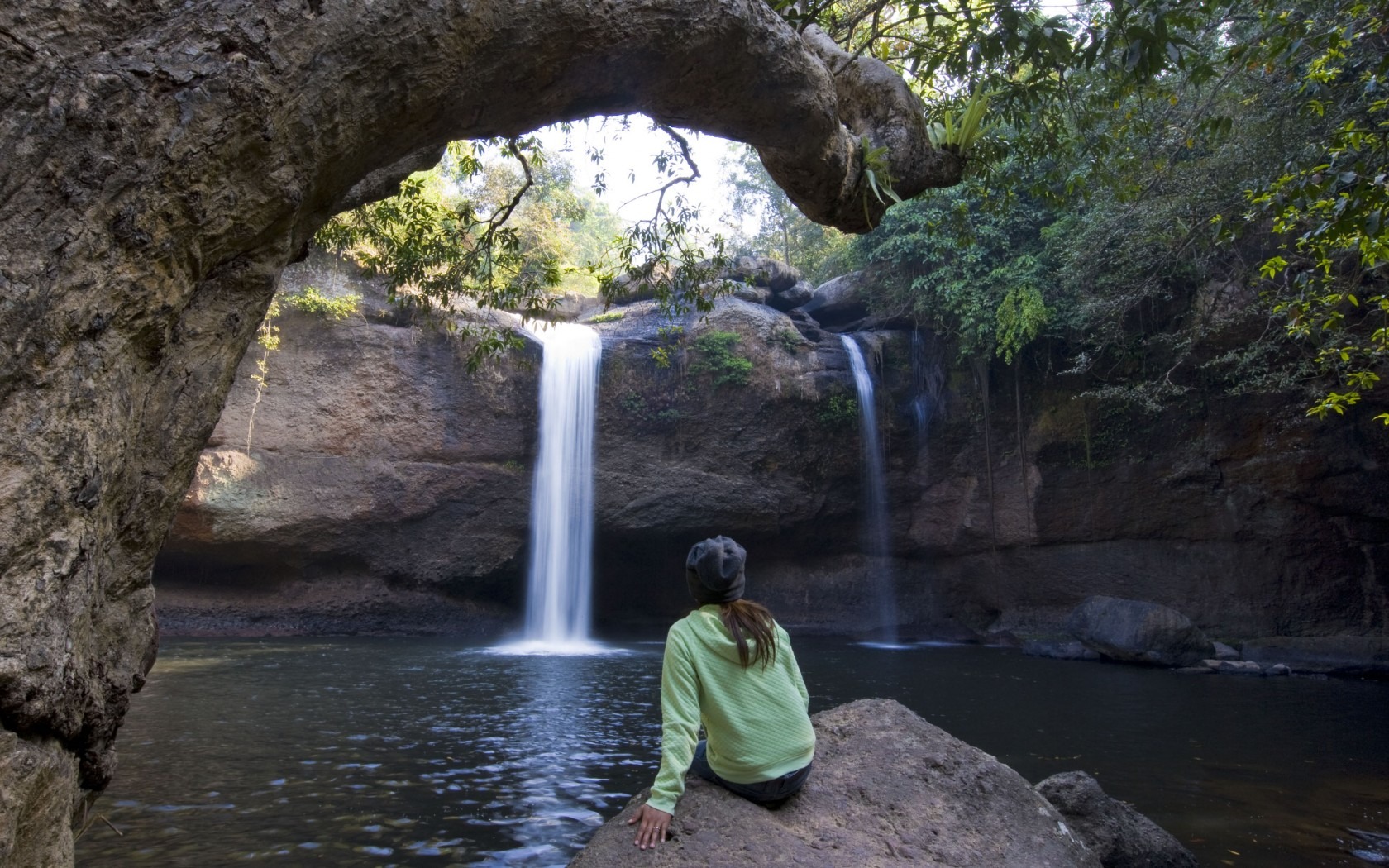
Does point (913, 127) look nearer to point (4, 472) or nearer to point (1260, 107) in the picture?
point (4, 472)

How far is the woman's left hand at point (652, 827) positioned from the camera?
269 cm

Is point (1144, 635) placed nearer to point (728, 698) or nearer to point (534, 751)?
point (534, 751)

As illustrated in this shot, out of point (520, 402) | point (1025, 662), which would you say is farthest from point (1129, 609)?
point (520, 402)

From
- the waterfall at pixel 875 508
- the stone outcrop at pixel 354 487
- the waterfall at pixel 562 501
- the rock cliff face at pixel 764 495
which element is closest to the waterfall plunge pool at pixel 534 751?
the stone outcrop at pixel 354 487

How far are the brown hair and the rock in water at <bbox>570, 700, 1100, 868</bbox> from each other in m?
0.47

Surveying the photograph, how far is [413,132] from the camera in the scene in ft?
10.5

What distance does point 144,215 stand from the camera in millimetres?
2283

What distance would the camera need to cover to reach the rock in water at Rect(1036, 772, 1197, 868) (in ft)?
13.8

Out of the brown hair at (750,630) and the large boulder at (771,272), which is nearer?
the brown hair at (750,630)

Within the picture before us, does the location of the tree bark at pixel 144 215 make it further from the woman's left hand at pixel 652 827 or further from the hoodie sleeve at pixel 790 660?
the hoodie sleeve at pixel 790 660

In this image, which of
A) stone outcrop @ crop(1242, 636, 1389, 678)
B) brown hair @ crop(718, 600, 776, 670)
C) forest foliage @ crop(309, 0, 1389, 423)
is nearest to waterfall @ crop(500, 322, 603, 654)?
forest foliage @ crop(309, 0, 1389, 423)

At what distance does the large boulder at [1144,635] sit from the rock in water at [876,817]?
11545mm

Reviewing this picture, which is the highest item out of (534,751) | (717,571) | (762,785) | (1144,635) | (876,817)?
(717,571)

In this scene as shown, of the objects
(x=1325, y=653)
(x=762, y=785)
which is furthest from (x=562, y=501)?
(x=762, y=785)
